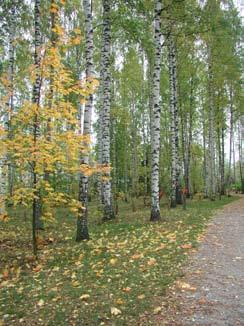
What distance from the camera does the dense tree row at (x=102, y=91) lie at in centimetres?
718

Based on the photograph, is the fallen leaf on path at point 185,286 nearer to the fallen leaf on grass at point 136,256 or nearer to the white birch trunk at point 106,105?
the fallen leaf on grass at point 136,256

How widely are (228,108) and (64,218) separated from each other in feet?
65.5

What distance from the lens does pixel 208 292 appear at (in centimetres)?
531

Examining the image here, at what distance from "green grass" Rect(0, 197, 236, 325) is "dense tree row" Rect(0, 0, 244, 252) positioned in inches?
41.1

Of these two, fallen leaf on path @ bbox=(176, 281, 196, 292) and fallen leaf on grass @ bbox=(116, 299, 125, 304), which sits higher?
fallen leaf on path @ bbox=(176, 281, 196, 292)

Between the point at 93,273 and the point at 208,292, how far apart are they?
86.8 inches

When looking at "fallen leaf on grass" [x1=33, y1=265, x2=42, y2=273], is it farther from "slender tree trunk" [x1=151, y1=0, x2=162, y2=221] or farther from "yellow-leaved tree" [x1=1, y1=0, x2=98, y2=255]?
"slender tree trunk" [x1=151, y1=0, x2=162, y2=221]

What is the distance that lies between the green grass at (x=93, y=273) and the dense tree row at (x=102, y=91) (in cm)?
104

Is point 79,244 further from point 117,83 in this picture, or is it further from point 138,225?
point 117,83

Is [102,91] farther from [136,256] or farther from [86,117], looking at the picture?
[136,256]

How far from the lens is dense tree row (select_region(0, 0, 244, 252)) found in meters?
7.18

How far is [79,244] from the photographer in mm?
8805

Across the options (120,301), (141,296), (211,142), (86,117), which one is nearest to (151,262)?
(141,296)

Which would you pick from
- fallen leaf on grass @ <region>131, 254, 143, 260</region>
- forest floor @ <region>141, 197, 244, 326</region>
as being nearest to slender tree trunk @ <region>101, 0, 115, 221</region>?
fallen leaf on grass @ <region>131, 254, 143, 260</region>
